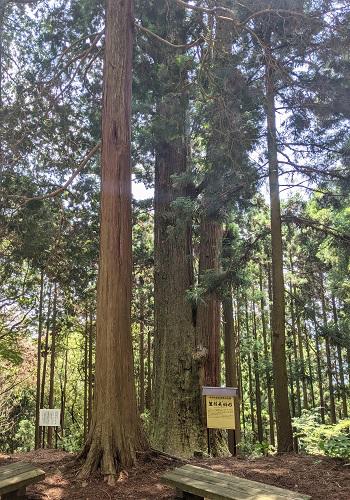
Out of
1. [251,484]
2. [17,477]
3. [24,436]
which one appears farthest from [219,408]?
[24,436]

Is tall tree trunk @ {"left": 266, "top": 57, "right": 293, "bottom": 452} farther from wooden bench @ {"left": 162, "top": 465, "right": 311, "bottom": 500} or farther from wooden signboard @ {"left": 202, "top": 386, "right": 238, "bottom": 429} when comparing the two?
wooden bench @ {"left": 162, "top": 465, "right": 311, "bottom": 500}

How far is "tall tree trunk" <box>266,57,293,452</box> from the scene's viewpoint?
5996 millimetres

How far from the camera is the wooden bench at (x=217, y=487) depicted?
9.98ft

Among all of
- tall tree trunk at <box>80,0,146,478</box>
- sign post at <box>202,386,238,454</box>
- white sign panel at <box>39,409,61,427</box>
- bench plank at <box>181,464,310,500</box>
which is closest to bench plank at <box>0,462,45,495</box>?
tall tree trunk at <box>80,0,146,478</box>

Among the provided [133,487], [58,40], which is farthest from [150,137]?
[133,487]

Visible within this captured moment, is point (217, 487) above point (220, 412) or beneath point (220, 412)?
beneath

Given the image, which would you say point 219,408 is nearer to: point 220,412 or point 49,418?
point 220,412

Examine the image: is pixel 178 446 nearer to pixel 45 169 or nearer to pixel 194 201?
pixel 194 201

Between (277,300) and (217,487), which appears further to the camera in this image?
(277,300)

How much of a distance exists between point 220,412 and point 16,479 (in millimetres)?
3206

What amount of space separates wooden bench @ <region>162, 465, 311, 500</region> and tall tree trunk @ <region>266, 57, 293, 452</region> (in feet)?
7.84

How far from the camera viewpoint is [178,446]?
24.2 ft

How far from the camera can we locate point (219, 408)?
6.24 m

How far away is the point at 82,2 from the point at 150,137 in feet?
8.53
